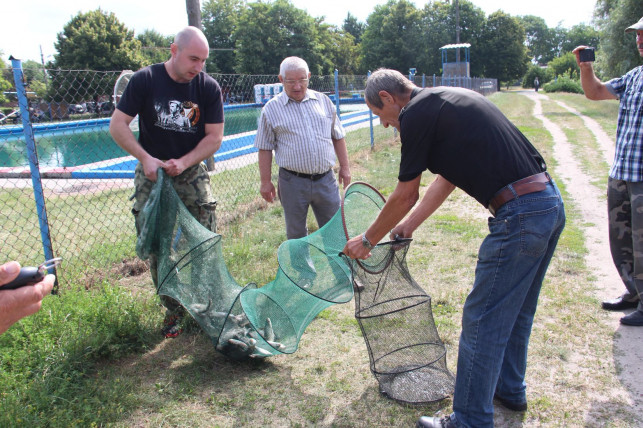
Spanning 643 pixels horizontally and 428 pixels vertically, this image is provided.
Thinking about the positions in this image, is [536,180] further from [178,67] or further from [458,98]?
[178,67]

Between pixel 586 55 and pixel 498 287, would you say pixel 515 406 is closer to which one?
pixel 498 287

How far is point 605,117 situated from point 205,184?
1936cm

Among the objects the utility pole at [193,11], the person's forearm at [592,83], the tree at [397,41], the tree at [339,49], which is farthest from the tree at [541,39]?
the person's forearm at [592,83]

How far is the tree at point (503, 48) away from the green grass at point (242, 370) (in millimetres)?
64168

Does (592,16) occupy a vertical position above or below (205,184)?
above

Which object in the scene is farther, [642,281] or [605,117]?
[605,117]

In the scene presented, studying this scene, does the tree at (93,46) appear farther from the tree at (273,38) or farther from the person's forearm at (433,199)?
the person's forearm at (433,199)

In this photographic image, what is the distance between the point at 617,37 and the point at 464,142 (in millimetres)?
27038

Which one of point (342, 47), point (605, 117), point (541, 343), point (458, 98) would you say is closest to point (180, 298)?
point (458, 98)

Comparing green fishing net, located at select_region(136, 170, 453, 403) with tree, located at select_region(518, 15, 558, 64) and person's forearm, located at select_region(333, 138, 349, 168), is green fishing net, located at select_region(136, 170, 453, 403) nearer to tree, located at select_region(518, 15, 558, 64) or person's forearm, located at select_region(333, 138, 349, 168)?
person's forearm, located at select_region(333, 138, 349, 168)

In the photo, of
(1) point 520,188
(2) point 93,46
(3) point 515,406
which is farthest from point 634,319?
(2) point 93,46

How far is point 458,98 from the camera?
208cm

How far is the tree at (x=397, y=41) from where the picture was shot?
6212 centimetres

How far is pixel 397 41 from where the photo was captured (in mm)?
62594
